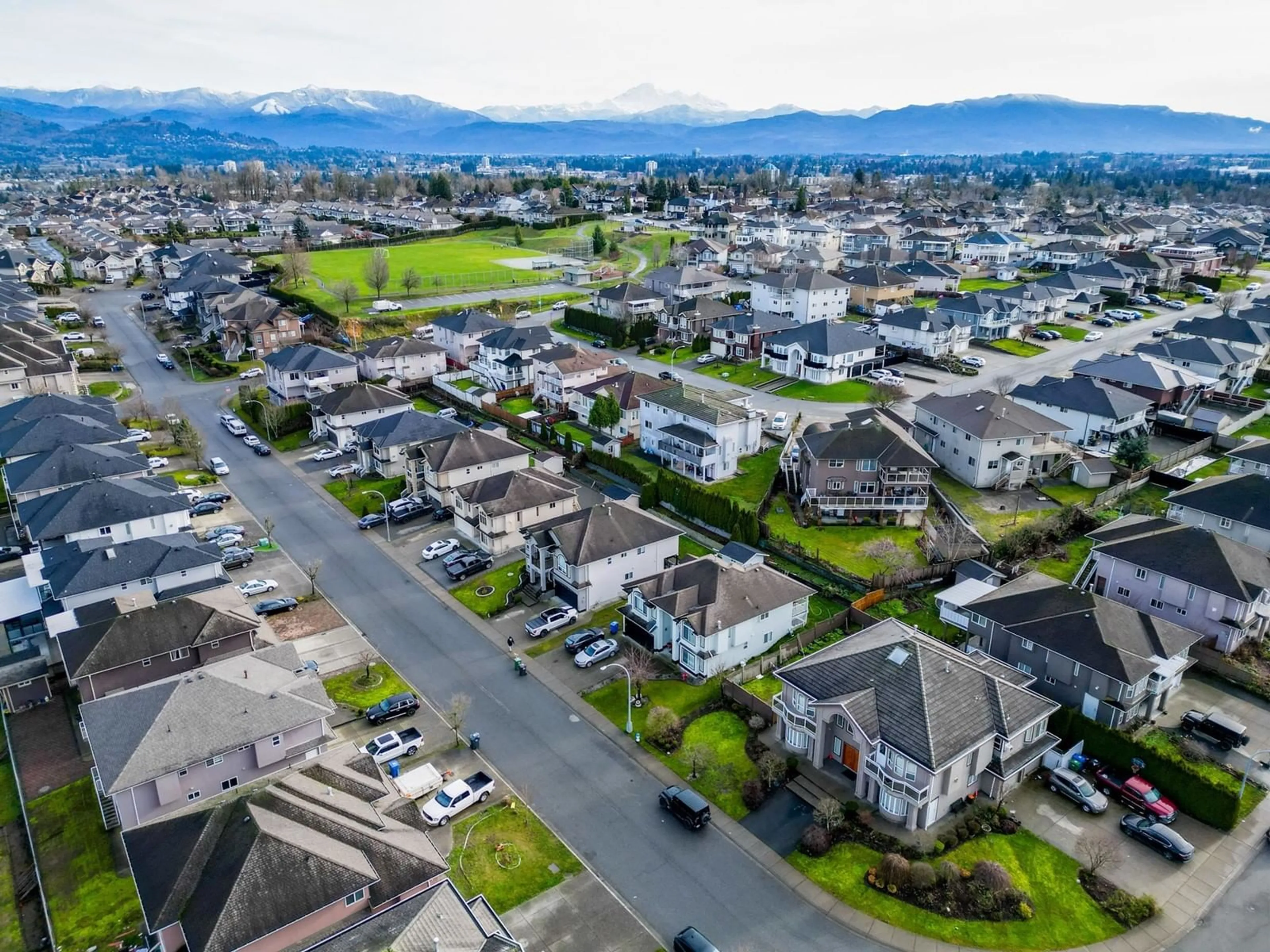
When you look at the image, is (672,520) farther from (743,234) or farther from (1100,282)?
(743,234)

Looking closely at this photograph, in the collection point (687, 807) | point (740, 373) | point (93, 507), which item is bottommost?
point (687, 807)

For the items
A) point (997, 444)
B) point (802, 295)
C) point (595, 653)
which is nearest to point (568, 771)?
point (595, 653)

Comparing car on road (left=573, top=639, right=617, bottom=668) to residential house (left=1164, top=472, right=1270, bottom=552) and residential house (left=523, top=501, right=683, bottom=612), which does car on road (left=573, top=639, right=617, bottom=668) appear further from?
residential house (left=1164, top=472, right=1270, bottom=552)

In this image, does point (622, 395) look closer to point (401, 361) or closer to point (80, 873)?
point (401, 361)

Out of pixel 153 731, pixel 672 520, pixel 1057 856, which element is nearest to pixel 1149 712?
pixel 1057 856

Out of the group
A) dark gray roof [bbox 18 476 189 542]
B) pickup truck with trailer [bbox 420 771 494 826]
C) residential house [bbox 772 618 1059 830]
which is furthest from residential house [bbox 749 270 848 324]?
pickup truck with trailer [bbox 420 771 494 826]

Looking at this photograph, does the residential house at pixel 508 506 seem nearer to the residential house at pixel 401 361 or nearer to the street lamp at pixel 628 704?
the street lamp at pixel 628 704

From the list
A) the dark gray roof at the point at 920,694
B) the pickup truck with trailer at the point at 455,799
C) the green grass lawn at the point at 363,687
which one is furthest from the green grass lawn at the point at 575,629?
the dark gray roof at the point at 920,694
